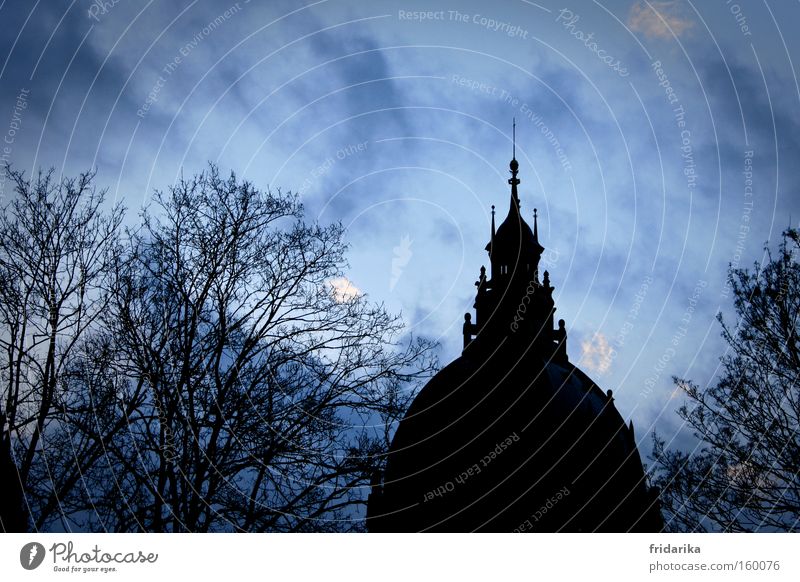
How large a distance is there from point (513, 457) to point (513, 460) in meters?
0.14

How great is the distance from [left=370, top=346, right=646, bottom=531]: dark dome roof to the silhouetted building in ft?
0.18

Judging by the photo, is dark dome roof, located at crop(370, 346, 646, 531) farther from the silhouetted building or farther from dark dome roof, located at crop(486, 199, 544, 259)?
dark dome roof, located at crop(486, 199, 544, 259)

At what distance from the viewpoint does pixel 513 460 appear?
3064 centimetres

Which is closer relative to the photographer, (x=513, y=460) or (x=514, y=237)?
(x=513, y=460)

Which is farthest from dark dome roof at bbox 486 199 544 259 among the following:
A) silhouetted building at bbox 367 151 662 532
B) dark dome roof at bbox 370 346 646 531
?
dark dome roof at bbox 370 346 646 531

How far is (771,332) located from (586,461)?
1667 cm

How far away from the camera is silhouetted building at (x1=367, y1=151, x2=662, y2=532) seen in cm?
2991

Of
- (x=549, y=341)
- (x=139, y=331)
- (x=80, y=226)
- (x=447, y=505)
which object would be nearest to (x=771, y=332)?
(x=139, y=331)

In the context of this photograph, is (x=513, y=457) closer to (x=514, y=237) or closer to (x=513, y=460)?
(x=513, y=460)

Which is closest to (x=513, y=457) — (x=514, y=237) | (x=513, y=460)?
(x=513, y=460)

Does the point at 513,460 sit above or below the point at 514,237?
below

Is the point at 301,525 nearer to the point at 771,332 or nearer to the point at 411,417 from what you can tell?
the point at 771,332

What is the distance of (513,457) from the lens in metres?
30.7

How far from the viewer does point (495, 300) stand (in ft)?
138
